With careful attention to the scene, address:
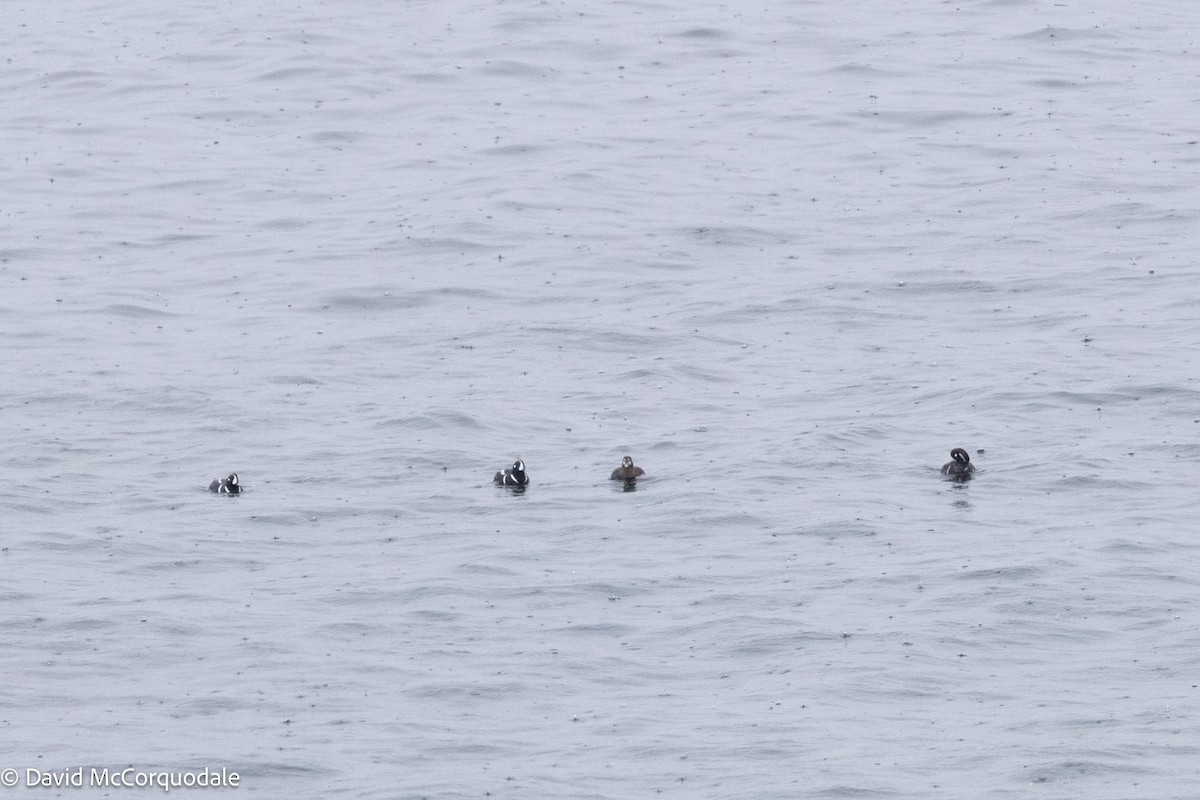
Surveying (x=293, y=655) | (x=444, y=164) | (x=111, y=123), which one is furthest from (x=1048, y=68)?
(x=293, y=655)

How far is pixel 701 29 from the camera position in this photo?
58.3 metres

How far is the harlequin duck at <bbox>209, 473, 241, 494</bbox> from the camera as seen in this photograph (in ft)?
99.0

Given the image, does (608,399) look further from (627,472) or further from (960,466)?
(960,466)

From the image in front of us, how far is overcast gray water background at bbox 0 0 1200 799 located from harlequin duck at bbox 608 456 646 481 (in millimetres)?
406

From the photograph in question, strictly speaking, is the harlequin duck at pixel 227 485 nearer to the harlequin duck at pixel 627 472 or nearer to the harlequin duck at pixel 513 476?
the harlequin duck at pixel 513 476

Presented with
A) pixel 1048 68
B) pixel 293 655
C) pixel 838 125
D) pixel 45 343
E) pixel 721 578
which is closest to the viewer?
pixel 293 655

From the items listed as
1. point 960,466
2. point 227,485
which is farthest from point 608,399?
point 227,485

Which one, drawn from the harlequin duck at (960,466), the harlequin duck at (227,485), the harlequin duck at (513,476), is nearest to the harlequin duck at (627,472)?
the harlequin duck at (513,476)

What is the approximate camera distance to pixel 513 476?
99.1 ft

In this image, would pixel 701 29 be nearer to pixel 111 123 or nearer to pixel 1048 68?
pixel 1048 68

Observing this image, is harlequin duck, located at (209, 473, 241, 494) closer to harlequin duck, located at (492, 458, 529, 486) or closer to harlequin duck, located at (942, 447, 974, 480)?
harlequin duck, located at (492, 458, 529, 486)

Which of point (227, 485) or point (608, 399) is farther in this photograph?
point (608, 399)

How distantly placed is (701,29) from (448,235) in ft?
56.4

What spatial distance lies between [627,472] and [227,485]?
543 centimetres
